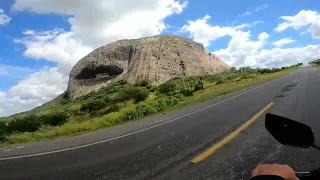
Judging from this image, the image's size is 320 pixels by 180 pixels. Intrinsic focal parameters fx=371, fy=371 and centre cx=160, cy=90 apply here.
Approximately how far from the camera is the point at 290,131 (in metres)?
2.67

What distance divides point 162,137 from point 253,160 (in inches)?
163

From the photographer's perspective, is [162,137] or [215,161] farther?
[162,137]

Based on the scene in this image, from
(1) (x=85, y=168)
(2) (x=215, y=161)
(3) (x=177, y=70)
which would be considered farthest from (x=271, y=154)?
(3) (x=177, y=70)

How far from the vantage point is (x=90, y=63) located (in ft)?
318

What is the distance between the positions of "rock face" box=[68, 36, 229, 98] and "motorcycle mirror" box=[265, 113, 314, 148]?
79.9m

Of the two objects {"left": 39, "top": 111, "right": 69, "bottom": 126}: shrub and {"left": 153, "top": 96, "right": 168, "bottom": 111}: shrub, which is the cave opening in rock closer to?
{"left": 39, "top": 111, "right": 69, "bottom": 126}: shrub

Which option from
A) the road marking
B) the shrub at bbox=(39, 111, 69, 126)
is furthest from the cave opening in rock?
the road marking

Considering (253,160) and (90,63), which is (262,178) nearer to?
(253,160)

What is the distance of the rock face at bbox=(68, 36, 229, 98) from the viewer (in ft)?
283

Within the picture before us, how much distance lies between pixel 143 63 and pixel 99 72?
16.1 metres

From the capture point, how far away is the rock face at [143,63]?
8631 cm

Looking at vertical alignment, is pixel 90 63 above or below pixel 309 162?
above

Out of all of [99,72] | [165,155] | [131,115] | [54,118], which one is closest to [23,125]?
[54,118]

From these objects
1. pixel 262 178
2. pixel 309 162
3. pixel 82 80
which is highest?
pixel 82 80
